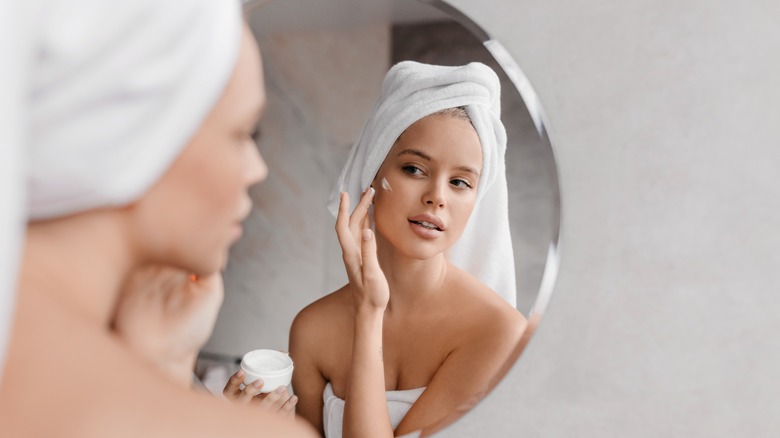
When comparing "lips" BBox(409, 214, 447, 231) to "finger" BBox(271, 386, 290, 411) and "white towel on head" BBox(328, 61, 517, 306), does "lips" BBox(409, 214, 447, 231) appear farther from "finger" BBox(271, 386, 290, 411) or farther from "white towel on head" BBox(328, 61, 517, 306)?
"finger" BBox(271, 386, 290, 411)

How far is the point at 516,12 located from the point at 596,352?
41cm

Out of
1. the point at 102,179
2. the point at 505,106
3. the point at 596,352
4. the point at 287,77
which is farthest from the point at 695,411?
the point at 102,179

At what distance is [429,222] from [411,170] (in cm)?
6

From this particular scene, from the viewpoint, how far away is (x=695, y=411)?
835 mm

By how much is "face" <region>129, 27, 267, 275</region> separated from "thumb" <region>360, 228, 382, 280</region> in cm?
29

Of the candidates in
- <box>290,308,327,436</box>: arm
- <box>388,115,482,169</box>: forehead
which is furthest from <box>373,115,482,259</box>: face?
<box>290,308,327,436</box>: arm

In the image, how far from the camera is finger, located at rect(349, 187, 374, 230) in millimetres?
688

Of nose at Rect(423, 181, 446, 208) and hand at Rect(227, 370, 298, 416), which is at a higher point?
nose at Rect(423, 181, 446, 208)

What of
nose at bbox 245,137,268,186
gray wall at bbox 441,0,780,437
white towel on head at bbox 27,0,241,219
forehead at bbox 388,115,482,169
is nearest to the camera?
white towel on head at bbox 27,0,241,219

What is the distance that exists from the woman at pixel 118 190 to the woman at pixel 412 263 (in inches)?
11.8

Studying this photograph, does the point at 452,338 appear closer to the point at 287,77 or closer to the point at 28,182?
the point at 287,77

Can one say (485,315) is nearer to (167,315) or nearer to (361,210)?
(361,210)

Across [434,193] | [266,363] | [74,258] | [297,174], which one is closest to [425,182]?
[434,193]

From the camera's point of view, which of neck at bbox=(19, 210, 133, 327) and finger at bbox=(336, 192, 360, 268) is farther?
finger at bbox=(336, 192, 360, 268)
